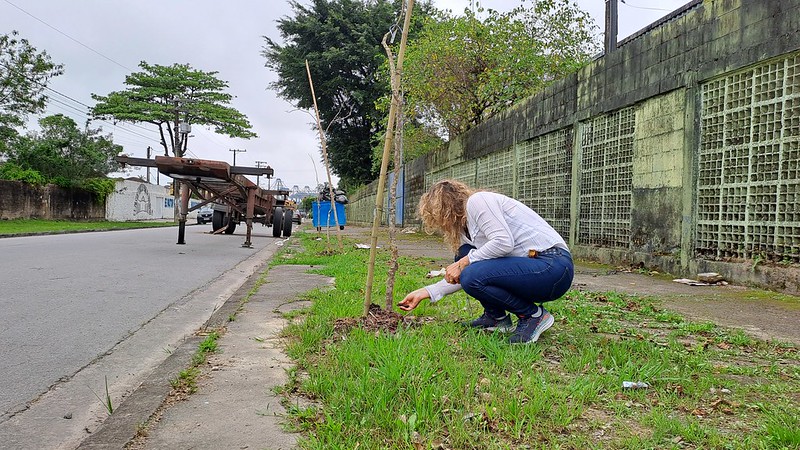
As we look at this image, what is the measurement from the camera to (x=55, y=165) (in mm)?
28500

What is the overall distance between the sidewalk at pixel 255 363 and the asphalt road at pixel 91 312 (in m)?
0.40

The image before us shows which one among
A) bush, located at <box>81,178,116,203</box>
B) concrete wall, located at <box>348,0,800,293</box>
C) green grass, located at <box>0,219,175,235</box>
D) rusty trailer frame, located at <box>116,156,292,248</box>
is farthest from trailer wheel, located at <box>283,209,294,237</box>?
bush, located at <box>81,178,116,203</box>

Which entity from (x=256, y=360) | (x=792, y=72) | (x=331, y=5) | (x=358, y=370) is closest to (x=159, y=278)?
(x=256, y=360)

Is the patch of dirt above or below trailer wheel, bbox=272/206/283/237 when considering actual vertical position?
below

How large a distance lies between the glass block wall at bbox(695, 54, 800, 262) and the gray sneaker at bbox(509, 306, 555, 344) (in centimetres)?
304

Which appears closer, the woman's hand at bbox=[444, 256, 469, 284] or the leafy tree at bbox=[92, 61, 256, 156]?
the woman's hand at bbox=[444, 256, 469, 284]

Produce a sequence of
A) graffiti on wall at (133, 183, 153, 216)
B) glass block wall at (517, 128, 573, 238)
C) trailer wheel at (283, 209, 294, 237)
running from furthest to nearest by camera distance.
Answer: graffiti on wall at (133, 183, 153, 216)
trailer wheel at (283, 209, 294, 237)
glass block wall at (517, 128, 573, 238)

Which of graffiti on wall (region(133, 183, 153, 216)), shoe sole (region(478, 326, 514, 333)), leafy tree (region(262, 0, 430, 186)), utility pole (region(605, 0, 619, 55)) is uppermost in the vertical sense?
leafy tree (region(262, 0, 430, 186))

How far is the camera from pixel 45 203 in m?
26.9

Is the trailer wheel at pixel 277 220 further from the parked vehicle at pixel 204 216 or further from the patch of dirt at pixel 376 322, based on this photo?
the parked vehicle at pixel 204 216

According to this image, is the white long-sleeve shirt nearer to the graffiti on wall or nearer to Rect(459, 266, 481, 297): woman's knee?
Rect(459, 266, 481, 297): woman's knee

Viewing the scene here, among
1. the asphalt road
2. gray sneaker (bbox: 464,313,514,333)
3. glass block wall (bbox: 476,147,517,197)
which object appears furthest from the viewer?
glass block wall (bbox: 476,147,517,197)

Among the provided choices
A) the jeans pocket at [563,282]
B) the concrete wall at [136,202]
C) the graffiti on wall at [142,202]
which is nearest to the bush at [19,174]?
the concrete wall at [136,202]

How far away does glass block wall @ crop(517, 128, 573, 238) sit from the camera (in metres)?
9.03
